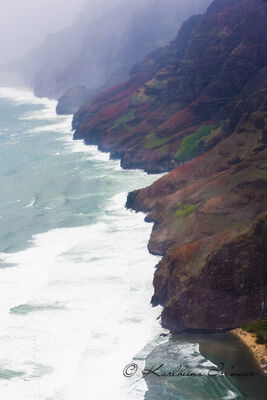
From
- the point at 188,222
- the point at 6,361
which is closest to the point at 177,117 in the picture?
the point at 188,222

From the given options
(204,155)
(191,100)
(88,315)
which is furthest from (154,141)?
(88,315)

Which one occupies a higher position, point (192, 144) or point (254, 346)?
point (192, 144)

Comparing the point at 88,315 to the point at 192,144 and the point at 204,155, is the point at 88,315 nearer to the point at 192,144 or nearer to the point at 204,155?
the point at 204,155

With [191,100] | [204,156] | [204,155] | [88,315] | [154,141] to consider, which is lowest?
[88,315]

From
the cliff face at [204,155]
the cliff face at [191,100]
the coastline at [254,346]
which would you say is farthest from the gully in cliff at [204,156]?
the coastline at [254,346]

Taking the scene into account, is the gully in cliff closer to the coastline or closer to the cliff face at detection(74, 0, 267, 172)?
the cliff face at detection(74, 0, 267, 172)

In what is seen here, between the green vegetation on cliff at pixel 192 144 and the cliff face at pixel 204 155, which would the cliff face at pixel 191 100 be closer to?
the green vegetation on cliff at pixel 192 144
